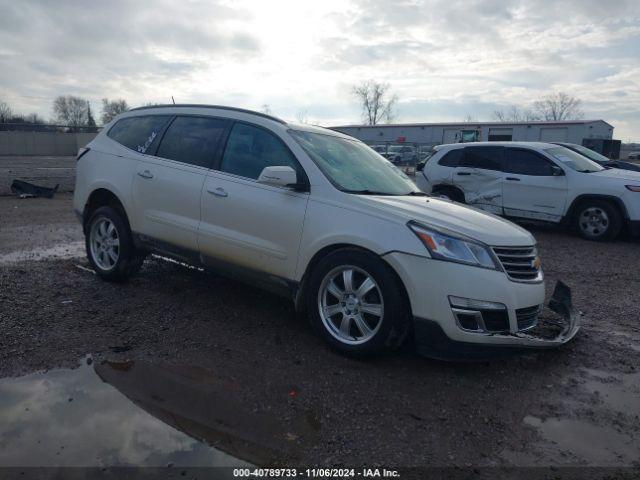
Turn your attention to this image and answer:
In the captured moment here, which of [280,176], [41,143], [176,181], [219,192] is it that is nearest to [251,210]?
[219,192]

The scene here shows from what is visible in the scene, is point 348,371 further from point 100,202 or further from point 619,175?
point 619,175

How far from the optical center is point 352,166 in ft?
15.3

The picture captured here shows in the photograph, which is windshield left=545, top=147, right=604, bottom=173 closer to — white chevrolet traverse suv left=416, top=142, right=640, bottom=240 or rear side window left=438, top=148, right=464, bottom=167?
white chevrolet traverse suv left=416, top=142, right=640, bottom=240

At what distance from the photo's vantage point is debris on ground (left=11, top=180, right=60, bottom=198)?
1309 cm

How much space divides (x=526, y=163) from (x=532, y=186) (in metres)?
0.49

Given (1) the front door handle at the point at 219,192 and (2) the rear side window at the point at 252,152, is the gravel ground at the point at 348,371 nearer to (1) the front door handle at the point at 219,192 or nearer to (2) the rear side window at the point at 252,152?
(1) the front door handle at the point at 219,192

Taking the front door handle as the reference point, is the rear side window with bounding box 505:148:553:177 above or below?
above

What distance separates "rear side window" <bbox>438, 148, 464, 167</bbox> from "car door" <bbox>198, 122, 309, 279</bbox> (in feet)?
23.8

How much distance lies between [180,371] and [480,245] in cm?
231

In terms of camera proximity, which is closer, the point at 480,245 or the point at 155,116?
the point at 480,245

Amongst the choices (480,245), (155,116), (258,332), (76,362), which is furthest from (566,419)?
(155,116)

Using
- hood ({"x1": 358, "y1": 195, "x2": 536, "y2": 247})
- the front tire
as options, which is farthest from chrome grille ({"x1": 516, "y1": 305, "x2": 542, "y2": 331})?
the front tire

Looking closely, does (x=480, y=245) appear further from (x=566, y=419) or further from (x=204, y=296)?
(x=204, y=296)

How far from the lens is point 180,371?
12.1 ft
